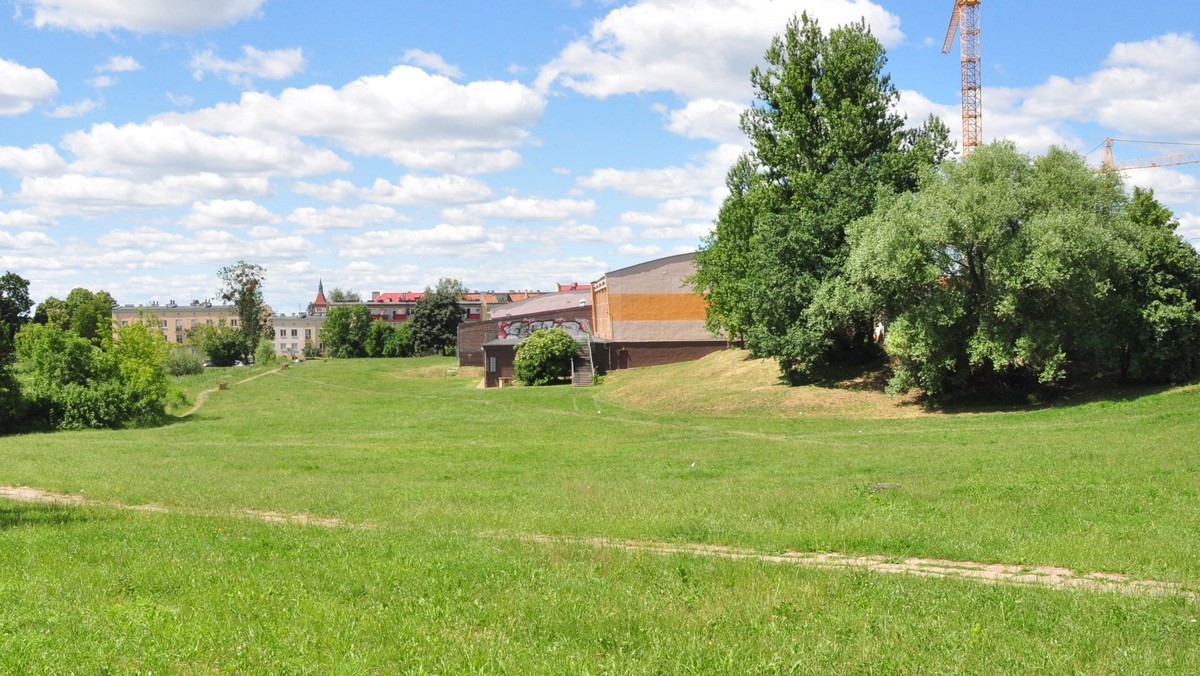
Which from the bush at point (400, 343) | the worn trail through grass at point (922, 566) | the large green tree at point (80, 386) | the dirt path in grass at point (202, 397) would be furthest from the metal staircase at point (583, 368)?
the bush at point (400, 343)

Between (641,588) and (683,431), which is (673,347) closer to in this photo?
(683,431)

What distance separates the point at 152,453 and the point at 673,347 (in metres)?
49.6

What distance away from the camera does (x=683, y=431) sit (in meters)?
39.4

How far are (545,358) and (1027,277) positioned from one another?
40150 mm

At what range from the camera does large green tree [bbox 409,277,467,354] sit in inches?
4865

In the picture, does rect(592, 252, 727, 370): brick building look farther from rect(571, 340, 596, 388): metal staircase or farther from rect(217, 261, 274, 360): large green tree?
rect(217, 261, 274, 360): large green tree

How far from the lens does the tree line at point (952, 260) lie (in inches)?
1458

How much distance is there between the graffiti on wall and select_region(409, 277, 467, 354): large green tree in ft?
136

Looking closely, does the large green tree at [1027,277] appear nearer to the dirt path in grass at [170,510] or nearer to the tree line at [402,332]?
the dirt path in grass at [170,510]

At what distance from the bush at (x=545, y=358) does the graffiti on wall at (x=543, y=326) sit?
742cm

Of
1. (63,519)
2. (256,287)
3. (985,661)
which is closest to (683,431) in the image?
(63,519)

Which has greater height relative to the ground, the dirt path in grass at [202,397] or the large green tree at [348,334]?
the large green tree at [348,334]

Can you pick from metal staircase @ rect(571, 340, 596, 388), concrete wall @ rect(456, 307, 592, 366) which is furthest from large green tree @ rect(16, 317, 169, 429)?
concrete wall @ rect(456, 307, 592, 366)

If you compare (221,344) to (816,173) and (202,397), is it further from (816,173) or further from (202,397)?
(816,173)
